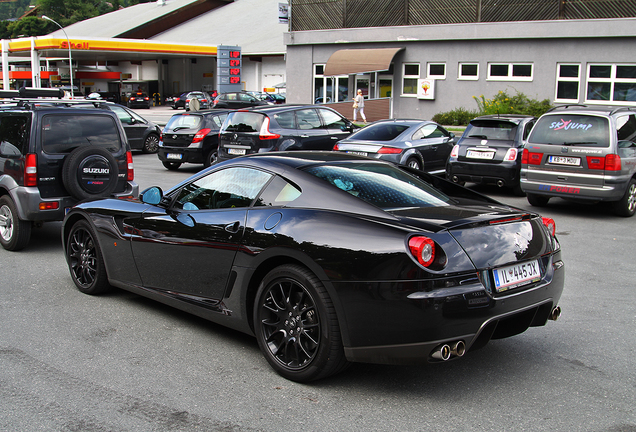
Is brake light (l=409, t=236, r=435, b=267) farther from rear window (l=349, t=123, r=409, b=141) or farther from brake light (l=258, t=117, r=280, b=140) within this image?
brake light (l=258, t=117, r=280, b=140)

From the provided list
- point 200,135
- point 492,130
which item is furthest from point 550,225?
point 200,135

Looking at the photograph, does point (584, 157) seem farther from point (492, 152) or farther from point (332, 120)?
point (332, 120)

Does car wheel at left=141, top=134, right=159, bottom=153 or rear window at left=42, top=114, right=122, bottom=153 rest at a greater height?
rear window at left=42, top=114, right=122, bottom=153

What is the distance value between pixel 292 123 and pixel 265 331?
10475 mm

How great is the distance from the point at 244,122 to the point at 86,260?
29.2 ft

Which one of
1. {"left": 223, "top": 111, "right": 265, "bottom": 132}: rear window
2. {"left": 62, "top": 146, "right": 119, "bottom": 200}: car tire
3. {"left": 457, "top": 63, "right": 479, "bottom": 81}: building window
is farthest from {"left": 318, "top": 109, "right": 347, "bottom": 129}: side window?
{"left": 457, "top": 63, "right": 479, "bottom": 81}: building window

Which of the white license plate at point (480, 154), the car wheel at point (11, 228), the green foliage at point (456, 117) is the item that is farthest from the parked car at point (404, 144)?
the green foliage at point (456, 117)

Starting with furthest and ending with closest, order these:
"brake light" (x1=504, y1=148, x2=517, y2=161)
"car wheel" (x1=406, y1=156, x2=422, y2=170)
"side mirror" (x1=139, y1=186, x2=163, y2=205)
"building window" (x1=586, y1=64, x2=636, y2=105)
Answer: "building window" (x1=586, y1=64, x2=636, y2=105)
"car wheel" (x1=406, y1=156, x2=422, y2=170)
"brake light" (x1=504, y1=148, x2=517, y2=161)
"side mirror" (x1=139, y1=186, x2=163, y2=205)

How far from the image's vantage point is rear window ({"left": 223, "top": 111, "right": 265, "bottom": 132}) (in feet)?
45.8

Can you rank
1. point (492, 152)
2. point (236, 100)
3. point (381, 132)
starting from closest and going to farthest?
point (492, 152), point (381, 132), point (236, 100)

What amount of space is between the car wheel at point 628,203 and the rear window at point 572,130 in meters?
1.04

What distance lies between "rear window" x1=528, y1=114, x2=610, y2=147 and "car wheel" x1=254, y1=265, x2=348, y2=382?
7667 millimetres

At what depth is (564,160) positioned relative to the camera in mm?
9945

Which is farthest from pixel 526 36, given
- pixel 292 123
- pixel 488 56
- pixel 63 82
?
pixel 63 82
